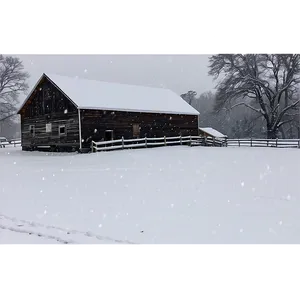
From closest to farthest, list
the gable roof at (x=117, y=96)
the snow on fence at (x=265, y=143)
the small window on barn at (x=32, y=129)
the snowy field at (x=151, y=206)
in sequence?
the snowy field at (x=151, y=206) → the gable roof at (x=117, y=96) → the snow on fence at (x=265, y=143) → the small window on barn at (x=32, y=129)

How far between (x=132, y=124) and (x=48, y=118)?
5.47m

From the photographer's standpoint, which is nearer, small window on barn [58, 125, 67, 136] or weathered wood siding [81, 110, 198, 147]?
weathered wood siding [81, 110, 198, 147]

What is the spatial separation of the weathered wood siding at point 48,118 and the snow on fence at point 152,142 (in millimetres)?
1663

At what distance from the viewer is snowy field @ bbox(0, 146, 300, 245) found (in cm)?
496

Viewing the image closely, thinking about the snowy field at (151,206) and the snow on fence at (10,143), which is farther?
the snow on fence at (10,143)

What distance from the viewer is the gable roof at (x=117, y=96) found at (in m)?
20.0

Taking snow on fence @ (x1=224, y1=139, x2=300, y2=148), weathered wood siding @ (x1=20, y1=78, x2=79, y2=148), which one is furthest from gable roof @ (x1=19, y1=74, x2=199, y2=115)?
snow on fence @ (x1=224, y1=139, x2=300, y2=148)

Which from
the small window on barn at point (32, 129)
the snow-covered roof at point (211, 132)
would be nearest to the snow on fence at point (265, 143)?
the snow-covered roof at point (211, 132)

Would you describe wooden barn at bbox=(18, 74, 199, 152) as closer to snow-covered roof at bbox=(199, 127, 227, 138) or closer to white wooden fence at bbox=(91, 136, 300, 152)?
white wooden fence at bbox=(91, 136, 300, 152)

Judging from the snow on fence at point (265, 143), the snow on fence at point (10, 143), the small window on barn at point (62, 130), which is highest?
the small window on barn at point (62, 130)

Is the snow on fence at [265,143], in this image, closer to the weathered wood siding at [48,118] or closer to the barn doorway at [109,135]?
the barn doorway at [109,135]
